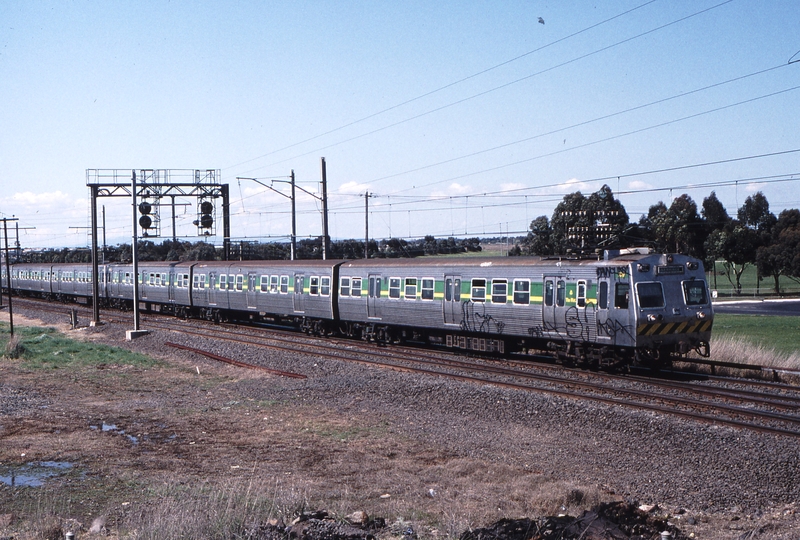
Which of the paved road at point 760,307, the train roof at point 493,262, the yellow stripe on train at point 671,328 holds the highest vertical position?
the train roof at point 493,262

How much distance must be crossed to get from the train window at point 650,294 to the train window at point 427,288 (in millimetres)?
7593

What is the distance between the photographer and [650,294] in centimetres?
→ 1802

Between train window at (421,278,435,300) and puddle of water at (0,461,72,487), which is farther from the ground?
train window at (421,278,435,300)

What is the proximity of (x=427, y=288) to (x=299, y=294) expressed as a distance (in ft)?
27.1

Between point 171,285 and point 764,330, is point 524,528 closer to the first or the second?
point 764,330

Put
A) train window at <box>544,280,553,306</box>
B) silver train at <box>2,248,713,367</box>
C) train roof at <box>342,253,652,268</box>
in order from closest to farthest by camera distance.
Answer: silver train at <box>2,248,713,367</box>, train roof at <box>342,253,652,268</box>, train window at <box>544,280,553,306</box>

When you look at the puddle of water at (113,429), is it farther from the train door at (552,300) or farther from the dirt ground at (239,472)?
the train door at (552,300)

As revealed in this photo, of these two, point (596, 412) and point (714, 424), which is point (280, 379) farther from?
point (714, 424)

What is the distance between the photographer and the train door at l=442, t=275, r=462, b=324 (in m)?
22.9

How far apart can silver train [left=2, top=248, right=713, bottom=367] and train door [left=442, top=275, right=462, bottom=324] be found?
0.10ft

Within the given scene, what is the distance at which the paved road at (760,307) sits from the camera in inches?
2189

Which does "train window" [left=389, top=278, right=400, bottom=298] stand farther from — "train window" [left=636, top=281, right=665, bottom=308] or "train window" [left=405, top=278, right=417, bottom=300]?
"train window" [left=636, top=281, right=665, bottom=308]

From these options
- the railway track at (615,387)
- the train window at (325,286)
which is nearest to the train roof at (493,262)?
the train window at (325,286)

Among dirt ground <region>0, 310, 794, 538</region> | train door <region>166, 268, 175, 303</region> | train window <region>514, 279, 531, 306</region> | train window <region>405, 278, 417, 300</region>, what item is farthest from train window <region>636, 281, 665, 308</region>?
train door <region>166, 268, 175, 303</region>
